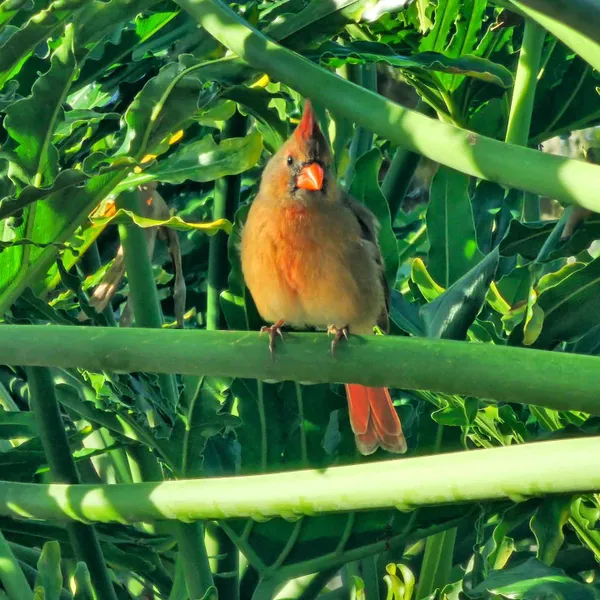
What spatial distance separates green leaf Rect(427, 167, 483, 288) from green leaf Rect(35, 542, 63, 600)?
2.80 feet

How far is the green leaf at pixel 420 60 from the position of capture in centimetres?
188

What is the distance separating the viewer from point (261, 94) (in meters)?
1.96

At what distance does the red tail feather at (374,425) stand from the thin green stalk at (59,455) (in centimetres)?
51

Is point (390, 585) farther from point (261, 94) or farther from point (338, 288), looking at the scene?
point (261, 94)

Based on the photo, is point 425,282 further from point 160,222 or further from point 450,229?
point 160,222

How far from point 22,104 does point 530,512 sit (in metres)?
1.04

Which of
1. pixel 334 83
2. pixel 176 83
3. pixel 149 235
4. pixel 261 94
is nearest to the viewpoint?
pixel 334 83

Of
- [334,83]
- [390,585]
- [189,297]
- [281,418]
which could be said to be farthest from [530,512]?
[189,297]

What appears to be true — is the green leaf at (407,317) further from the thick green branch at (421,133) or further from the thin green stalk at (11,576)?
the thin green stalk at (11,576)

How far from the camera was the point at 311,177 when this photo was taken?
2.19 metres

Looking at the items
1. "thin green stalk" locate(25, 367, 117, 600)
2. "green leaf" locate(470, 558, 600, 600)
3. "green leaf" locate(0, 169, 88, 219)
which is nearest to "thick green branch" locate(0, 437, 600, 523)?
"thin green stalk" locate(25, 367, 117, 600)

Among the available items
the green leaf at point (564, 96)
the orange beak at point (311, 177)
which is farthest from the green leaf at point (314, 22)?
the green leaf at point (564, 96)

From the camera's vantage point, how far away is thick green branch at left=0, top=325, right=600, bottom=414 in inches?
52.4

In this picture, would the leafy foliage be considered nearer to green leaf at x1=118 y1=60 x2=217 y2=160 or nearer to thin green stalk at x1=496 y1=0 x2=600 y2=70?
green leaf at x1=118 y1=60 x2=217 y2=160
